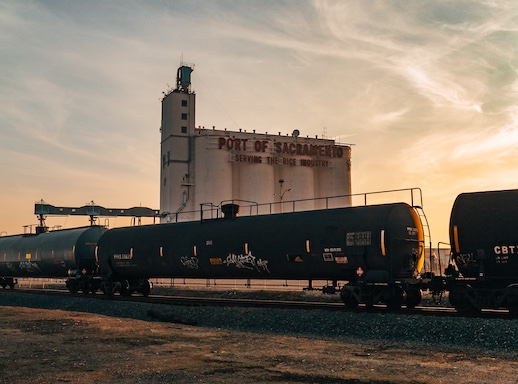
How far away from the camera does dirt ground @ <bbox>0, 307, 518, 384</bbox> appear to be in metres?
9.38

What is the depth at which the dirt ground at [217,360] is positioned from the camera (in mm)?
9383

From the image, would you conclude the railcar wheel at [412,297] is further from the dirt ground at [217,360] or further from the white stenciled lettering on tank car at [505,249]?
the dirt ground at [217,360]

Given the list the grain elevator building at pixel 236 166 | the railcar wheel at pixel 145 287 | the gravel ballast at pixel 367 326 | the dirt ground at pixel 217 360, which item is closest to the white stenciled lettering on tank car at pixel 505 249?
the gravel ballast at pixel 367 326

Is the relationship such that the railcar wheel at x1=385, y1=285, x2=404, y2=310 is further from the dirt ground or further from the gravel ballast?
the dirt ground

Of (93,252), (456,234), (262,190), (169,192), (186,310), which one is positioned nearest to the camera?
(456,234)

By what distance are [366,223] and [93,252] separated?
18754 mm

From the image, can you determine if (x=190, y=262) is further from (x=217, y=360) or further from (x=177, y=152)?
(x=177, y=152)

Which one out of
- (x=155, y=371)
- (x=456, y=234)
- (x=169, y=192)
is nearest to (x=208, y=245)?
(x=456, y=234)

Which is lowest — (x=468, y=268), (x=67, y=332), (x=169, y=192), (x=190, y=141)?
(x=67, y=332)

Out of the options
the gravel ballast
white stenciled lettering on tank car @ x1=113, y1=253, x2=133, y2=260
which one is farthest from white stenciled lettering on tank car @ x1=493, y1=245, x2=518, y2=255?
white stenciled lettering on tank car @ x1=113, y1=253, x2=133, y2=260

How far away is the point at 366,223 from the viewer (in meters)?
18.0

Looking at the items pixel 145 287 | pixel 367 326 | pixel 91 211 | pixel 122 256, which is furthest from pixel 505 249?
pixel 91 211

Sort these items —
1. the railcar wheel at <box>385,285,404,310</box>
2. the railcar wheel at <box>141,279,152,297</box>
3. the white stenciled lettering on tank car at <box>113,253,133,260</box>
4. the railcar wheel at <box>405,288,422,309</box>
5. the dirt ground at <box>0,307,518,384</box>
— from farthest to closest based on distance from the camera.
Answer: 1. the railcar wheel at <box>141,279,152,297</box>
2. the white stenciled lettering on tank car at <box>113,253,133,260</box>
3. the railcar wheel at <box>405,288,422,309</box>
4. the railcar wheel at <box>385,285,404,310</box>
5. the dirt ground at <box>0,307,518,384</box>

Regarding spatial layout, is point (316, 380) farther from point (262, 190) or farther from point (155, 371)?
point (262, 190)
